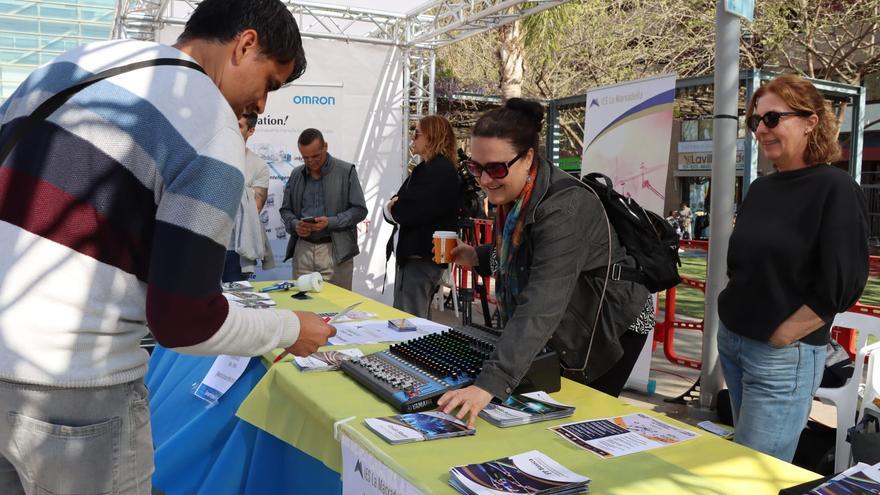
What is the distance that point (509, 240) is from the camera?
196cm

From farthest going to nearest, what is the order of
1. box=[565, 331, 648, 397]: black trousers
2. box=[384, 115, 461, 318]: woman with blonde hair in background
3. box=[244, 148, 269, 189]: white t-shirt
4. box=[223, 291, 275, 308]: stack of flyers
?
box=[244, 148, 269, 189]: white t-shirt < box=[384, 115, 461, 318]: woman with blonde hair in background < box=[223, 291, 275, 308]: stack of flyers < box=[565, 331, 648, 397]: black trousers

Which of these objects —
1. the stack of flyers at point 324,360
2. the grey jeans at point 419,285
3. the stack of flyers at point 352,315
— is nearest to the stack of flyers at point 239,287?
the stack of flyers at point 352,315

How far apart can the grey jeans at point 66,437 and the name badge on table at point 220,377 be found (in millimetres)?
1200

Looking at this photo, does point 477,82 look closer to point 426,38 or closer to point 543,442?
point 426,38

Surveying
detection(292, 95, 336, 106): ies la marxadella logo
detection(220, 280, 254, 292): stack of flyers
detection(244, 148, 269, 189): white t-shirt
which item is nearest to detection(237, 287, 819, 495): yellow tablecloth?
detection(220, 280, 254, 292): stack of flyers

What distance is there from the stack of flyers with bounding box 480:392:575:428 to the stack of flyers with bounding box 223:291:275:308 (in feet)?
5.42

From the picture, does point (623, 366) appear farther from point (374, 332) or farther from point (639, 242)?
point (374, 332)

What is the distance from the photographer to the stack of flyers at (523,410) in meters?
1.56

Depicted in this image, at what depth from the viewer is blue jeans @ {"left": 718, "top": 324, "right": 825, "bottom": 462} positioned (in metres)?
2.01

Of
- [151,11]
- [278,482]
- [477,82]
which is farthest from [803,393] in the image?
[477,82]

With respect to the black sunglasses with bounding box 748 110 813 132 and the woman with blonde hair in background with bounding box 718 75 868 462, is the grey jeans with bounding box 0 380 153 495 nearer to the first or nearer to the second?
the woman with blonde hair in background with bounding box 718 75 868 462

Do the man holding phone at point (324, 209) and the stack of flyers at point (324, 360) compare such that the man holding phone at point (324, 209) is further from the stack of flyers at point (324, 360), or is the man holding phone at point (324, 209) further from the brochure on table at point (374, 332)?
the stack of flyers at point (324, 360)

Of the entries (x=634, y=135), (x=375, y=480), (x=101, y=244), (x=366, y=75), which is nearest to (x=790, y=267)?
(x=375, y=480)

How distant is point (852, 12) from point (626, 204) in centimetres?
903
